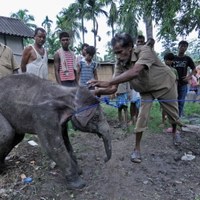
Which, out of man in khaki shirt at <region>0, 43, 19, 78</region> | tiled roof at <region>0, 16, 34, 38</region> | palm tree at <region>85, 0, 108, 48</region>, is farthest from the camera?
palm tree at <region>85, 0, 108, 48</region>

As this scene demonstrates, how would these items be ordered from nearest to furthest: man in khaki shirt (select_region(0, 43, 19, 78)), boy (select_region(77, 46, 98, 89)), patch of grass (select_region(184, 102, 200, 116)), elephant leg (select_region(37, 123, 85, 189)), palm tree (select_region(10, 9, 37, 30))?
elephant leg (select_region(37, 123, 85, 189)) → man in khaki shirt (select_region(0, 43, 19, 78)) → boy (select_region(77, 46, 98, 89)) → patch of grass (select_region(184, 102, 200, 116)) → palm tree (select_region(10, 9, 37, 30))

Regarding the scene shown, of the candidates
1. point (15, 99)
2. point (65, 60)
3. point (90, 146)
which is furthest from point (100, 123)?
point (65, 60)

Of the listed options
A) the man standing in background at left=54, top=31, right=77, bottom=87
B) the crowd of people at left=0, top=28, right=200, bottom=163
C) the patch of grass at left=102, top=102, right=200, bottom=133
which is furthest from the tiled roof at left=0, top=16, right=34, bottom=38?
the man standing in background at left=54, top=31, right=77, bottom=87

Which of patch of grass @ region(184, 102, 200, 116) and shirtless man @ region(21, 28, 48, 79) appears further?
patch of grass @ region(184, 102, 200, 116)

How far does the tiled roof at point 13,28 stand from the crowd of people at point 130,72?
11.0 metres

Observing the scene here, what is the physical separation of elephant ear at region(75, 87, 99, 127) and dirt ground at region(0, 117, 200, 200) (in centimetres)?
84

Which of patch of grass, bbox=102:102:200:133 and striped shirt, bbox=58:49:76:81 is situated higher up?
striped shirt, bbox=58:49:76:81

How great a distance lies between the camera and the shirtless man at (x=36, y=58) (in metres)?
5.01

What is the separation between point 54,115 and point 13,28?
14.7m

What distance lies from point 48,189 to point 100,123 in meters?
1.01

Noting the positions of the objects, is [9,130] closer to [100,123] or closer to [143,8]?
[100,123]

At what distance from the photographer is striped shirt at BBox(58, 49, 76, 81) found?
18.3 feet

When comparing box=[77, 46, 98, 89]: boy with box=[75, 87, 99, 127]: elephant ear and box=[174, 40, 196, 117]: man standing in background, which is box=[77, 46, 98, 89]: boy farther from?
box=[75, 87, 99, 127]: elephant ear

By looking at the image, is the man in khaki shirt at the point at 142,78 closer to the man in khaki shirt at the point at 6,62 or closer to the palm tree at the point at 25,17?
the man in khaki shirt at the point at 6,62
